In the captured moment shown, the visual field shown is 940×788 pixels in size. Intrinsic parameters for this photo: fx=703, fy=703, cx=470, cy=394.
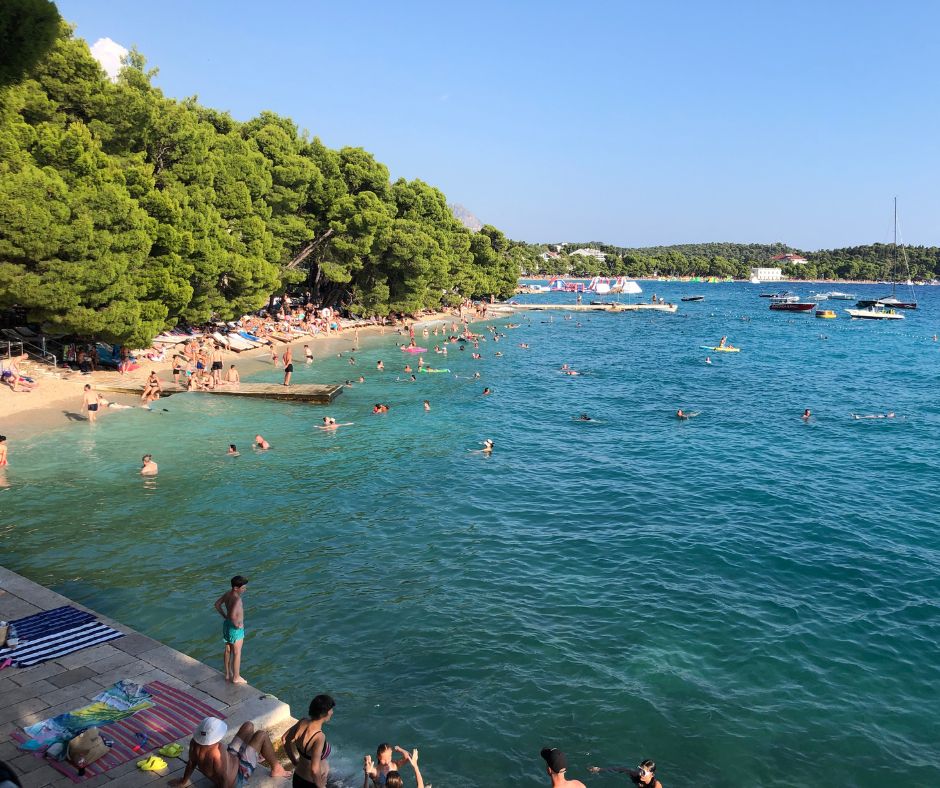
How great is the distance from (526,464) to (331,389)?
1327 cm

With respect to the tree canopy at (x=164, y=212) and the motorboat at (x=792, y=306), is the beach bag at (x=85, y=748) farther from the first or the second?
the motorboat at (x=792, y=306)

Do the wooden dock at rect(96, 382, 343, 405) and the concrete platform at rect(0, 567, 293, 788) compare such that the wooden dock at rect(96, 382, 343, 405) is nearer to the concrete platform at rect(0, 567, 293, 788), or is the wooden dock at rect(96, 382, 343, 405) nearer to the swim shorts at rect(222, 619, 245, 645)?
the concrete platform at rect(0, 567, 293, 788)

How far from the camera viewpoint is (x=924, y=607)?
50.3 ft

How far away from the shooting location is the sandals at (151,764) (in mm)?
8141

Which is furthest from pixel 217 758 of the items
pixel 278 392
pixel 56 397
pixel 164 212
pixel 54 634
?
pixel 164 212

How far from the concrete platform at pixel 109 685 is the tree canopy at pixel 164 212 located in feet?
31.9

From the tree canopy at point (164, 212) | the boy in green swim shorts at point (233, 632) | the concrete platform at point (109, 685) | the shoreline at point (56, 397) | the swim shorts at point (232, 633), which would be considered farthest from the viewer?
the tree canopy at point (164, 212)

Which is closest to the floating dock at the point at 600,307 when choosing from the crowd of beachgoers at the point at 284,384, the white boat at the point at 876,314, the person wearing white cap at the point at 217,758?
the crowd of beachgoers at the point at 284,384

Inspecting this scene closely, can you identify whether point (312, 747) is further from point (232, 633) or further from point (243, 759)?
point (232, 633)

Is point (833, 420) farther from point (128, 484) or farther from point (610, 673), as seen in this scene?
point (128, 484)

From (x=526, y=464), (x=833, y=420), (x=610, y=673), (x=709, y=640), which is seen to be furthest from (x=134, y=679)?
(x=833, y=420)

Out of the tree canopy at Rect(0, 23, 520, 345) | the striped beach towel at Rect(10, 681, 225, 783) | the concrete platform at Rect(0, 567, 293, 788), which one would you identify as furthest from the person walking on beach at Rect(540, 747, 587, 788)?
the tree canopy at Rect(0, 23, 520, 345)

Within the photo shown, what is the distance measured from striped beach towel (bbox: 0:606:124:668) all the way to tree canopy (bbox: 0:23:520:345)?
29.9 ft

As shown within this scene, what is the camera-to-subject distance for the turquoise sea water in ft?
35.9
